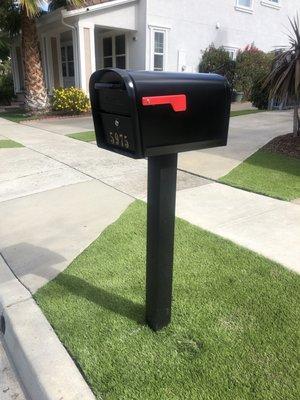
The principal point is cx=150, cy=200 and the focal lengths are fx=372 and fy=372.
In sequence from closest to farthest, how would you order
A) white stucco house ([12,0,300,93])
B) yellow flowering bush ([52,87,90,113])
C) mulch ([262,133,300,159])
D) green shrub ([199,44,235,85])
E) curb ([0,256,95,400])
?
curb ([0,256,95,400]) → mulch ([262,133,300,159]) → yellow flowering bush ([52,87,90,113]) → white stucco house ([12,0,300,93]) → green shrub ([199,44,235,85])

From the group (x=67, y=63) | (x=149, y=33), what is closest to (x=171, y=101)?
(x=149, y=33)

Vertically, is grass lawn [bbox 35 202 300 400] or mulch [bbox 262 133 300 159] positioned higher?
mulch [bbox 262 133 300 159]

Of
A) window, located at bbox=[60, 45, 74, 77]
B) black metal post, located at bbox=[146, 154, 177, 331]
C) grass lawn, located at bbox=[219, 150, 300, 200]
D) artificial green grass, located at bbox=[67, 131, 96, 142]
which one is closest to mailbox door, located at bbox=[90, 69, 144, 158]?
black metal post, located at bbox=[146, 154, 177, 331]

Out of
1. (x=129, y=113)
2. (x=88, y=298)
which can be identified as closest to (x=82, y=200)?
(x=88, y=298)

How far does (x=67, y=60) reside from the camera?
17703 millimetres

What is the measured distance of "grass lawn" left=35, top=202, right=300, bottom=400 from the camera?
6.63 ft

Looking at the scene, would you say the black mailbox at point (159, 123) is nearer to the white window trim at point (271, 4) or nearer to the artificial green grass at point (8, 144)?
the artificial green grass at point (8, 144)

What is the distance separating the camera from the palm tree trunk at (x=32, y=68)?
13.0 meters

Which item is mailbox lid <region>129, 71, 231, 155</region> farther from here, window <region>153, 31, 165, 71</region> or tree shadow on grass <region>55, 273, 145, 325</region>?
window <region>153, 31, 165, 71</region>

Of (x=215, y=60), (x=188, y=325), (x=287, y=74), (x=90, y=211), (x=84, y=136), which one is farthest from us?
(x=215, y=60)

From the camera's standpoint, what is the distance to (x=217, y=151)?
24.5 ft

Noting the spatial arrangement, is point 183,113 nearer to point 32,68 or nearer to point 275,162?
point 275,162

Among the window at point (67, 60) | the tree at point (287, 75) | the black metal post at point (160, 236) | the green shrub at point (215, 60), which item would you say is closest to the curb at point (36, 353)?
the black metal post at point (160, 236)

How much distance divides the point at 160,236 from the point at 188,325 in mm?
716
